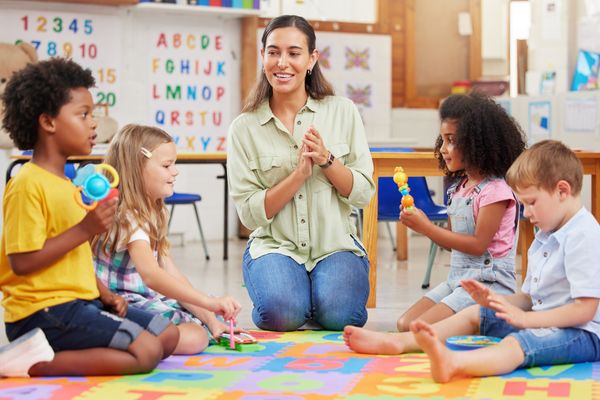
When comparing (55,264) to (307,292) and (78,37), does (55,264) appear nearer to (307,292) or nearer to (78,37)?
(307,292)

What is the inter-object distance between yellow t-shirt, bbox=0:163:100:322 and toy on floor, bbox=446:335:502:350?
104 cm

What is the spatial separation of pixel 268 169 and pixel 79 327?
1.06m

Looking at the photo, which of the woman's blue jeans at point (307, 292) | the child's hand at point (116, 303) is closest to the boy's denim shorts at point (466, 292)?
the woman's blue jeans at point (307, 292)

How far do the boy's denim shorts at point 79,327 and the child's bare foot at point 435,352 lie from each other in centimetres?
69

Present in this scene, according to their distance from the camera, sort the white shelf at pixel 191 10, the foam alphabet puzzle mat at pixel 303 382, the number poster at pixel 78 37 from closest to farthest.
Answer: the foam alphabet puzzle mat at pixel 303 382
the number poster at pixel 78 37
the white shelf at pixel 191 10

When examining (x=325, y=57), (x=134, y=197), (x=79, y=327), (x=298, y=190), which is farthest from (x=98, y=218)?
(x=325, y=57)

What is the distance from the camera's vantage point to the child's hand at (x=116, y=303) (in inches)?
99.5

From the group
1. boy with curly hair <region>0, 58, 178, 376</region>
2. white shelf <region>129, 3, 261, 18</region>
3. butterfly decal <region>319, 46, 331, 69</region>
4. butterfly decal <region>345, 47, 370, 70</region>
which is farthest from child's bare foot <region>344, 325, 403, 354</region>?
butterfly decal <region>345, 47, 370, 70</region>

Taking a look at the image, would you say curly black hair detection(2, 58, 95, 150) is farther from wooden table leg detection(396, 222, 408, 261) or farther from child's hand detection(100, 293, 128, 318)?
wooden table leg detection(396, 222, 408, 261)

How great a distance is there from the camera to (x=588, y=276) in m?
2.49

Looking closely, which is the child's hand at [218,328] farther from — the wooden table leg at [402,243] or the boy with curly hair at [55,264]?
the wooden table leg at [402,243]

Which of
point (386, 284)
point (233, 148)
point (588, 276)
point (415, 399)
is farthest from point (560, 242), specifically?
point (386, 284)

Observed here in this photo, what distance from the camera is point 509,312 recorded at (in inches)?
96.9

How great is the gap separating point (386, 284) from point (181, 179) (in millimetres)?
2502
